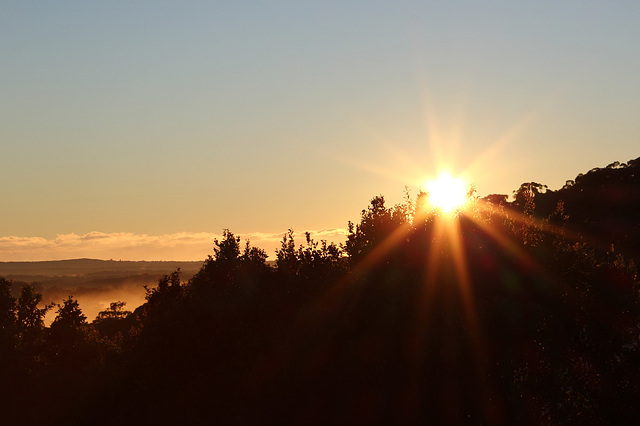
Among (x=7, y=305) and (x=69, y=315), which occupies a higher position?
(x=7, y=305)

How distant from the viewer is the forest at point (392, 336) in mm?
25844

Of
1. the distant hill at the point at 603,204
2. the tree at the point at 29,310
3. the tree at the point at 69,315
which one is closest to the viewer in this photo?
the tree at the point at 69,315

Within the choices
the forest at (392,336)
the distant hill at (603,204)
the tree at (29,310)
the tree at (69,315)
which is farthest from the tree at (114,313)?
the distant hill at (603,204)

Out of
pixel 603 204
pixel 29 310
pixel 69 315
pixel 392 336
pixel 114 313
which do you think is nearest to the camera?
pixel 392 336

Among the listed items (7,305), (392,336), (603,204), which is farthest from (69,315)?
(603,204)

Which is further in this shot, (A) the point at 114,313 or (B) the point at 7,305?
(A) the point at 114,313

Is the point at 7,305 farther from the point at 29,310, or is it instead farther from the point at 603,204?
the point at 603,204

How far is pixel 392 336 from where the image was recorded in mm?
28406

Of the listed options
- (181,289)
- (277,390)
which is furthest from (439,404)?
(181,289)

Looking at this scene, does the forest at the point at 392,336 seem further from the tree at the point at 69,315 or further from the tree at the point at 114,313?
the tree at the point at 114,313

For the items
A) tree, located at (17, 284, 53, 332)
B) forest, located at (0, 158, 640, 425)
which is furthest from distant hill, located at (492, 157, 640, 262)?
tree, located at (17, 284, 53, 332)

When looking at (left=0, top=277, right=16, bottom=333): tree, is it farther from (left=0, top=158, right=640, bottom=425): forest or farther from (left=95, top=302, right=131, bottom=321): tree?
(left=95, top=302, right=131, bottom=321): tree

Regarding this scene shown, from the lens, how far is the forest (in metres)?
25.8

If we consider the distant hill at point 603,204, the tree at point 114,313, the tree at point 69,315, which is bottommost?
the tree at point 114,313
